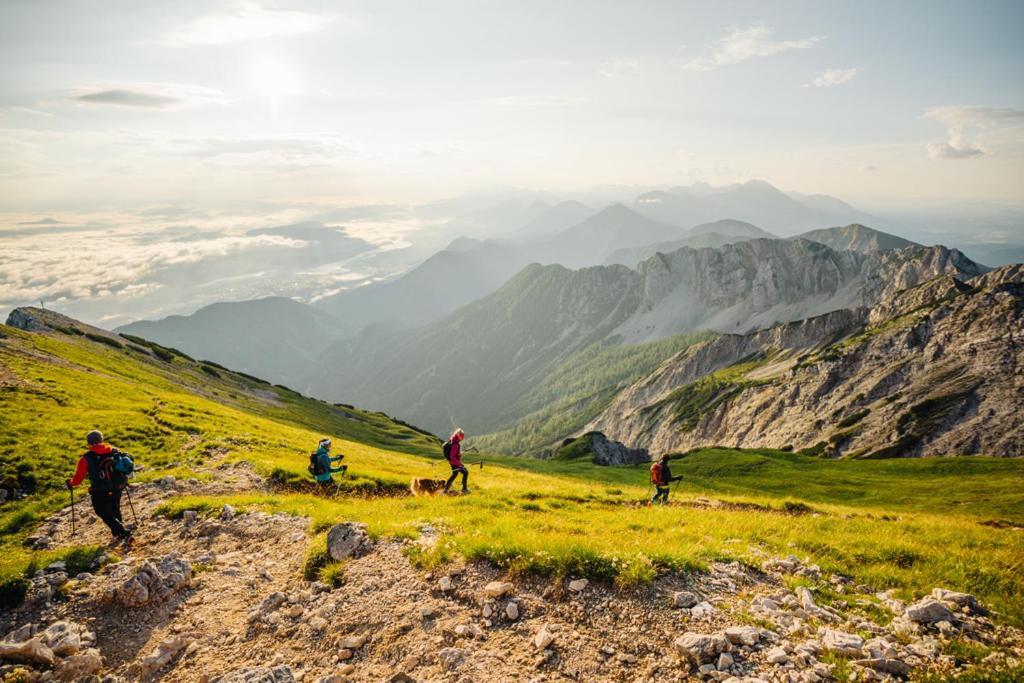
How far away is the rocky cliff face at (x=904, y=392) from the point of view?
4326 inches

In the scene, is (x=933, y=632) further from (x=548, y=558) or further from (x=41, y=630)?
(x=41, y=630)

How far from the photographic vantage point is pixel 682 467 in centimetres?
9256

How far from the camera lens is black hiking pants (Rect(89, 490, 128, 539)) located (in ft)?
55.0

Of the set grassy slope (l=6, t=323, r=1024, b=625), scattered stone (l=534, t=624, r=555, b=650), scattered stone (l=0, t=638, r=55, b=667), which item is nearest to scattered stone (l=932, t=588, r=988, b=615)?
grassy slope (l=6, t=323, r=1024, b=625)

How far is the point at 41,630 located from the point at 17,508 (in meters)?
13.2

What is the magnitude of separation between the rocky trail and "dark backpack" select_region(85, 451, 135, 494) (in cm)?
337

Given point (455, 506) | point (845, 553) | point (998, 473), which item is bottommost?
point (998, 473)

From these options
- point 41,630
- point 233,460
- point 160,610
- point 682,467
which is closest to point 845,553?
point 160,610

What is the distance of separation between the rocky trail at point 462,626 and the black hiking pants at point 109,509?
2.83 meters

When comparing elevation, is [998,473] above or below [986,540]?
below

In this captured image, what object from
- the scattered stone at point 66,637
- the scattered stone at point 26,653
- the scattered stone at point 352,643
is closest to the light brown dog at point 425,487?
the scattered stone at point 352,643

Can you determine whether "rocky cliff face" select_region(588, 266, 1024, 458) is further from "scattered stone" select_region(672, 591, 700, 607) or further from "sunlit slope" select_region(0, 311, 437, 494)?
"sunlit slope" select_region(0, 311, 437, 494)

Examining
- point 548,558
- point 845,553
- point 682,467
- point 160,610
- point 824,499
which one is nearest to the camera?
point 548,558

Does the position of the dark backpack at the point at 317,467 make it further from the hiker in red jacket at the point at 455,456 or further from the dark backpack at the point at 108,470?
the dark backpack at the point at 108,470
